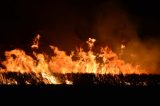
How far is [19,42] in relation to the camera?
23.4 m

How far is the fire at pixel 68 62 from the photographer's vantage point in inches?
890

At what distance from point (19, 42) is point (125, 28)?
597cm

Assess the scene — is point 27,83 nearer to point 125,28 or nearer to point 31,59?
point 31,59

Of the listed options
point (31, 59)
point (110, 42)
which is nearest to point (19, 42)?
point (31, 59)

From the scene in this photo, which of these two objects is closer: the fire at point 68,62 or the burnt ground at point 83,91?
the burnt ground at point 83,91

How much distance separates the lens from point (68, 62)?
22.9m

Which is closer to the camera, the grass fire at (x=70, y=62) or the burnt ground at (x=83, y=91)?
the burnt ground at (x=83, y=91)

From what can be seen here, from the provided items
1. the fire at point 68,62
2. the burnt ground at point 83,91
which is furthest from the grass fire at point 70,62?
the burnt ground at point 83,91

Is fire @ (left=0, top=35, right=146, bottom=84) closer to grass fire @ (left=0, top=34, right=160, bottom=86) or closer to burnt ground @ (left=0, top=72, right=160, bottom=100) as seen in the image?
grass fire @ (left=0, top=34, right=160, bottom=86)

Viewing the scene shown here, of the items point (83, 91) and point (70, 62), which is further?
point (70, 62)

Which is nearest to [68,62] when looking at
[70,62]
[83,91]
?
[70,62]

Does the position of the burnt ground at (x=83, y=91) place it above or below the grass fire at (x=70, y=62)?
below

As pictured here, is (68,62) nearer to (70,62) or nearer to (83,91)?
(70,62)

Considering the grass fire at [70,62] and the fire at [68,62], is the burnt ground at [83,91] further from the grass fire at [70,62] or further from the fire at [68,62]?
the fire at [68,62]
